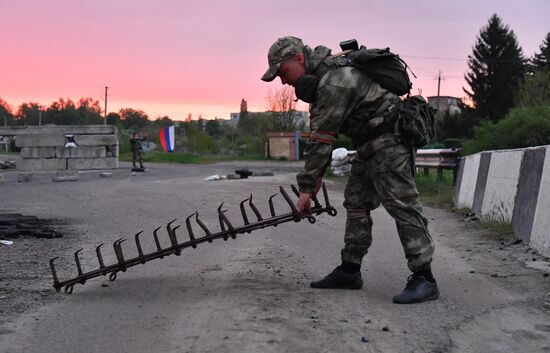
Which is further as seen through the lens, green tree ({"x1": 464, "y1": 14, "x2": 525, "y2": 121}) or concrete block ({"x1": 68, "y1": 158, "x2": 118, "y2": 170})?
green tree ({"x1": 464, "y1": 14, "x2": 525, "y2": 121})

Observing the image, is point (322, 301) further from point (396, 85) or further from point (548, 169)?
point (548, 169)

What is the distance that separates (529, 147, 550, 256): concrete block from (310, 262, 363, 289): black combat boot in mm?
2270

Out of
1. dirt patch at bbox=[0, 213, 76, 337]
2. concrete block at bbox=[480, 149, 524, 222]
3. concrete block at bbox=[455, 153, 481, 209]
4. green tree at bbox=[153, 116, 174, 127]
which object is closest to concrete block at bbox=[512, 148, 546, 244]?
concrete block at bbox=[480, 149, 524, 222]

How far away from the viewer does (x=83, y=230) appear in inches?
344

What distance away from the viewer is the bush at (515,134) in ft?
61.5

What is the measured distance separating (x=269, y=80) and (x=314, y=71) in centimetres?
36

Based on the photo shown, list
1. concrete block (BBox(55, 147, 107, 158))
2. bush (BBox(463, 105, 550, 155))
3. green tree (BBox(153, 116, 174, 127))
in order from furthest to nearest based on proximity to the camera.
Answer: green tree (BBox(153, 116, 174, 127)) → concrete block (BBox(55, 147, 107, 158)) → bush (BBox(463, 105, 550, 155))

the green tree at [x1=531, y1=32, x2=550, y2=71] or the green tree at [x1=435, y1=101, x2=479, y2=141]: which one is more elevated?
the green tree at [x1=531, y1=32, x2=550, y2=71]

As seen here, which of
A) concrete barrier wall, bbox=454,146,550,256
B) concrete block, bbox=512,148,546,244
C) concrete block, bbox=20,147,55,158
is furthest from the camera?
concrete block, bbox=20,147,55,158

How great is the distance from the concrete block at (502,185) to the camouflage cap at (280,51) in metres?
4.21

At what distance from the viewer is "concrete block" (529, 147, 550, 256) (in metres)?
6.11

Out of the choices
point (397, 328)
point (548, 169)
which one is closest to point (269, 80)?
point (397, 328)

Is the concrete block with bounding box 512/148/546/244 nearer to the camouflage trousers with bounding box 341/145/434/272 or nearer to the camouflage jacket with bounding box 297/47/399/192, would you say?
the camouflage trousers with bounding box 341/145/434/272

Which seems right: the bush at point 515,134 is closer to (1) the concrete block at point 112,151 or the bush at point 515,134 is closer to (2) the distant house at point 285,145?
(1) the concrete block at point 112,151
